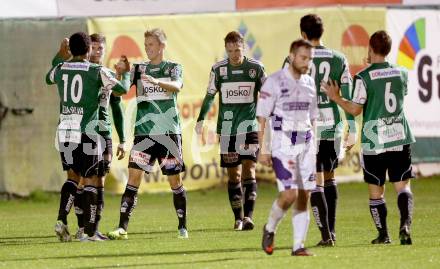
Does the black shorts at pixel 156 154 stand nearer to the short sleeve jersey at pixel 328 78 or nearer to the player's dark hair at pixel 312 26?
the short sleeve jersey at pixel 328 78

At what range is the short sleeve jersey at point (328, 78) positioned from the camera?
1245 cm

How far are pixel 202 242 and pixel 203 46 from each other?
8.19 m

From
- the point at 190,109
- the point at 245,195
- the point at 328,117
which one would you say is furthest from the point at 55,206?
the point at 328,117

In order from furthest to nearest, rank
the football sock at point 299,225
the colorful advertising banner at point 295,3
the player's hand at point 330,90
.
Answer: the colorful advertising banner at point 295,3, the player's hand at point 330,90, the football sock at point 299,225

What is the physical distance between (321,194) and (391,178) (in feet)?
2.41

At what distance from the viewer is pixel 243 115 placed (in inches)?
583

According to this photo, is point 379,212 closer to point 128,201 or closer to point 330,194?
point 330,194

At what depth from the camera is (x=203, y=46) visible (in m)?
20.8

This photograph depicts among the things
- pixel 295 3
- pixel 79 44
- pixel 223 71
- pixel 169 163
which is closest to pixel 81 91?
pixel 79 44

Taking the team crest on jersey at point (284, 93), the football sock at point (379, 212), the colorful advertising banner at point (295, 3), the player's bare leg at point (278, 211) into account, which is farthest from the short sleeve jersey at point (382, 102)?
the colorful advertising banner at point (295, 3)

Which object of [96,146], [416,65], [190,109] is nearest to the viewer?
[96,146]

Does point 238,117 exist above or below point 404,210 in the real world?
above

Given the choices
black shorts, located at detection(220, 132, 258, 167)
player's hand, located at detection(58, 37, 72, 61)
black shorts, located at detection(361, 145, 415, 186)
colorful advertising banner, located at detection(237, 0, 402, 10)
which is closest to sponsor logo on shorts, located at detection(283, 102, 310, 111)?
black shorts, located at detection(361, 145, 415, 186)

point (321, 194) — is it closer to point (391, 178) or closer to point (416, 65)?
point (391, 178)
